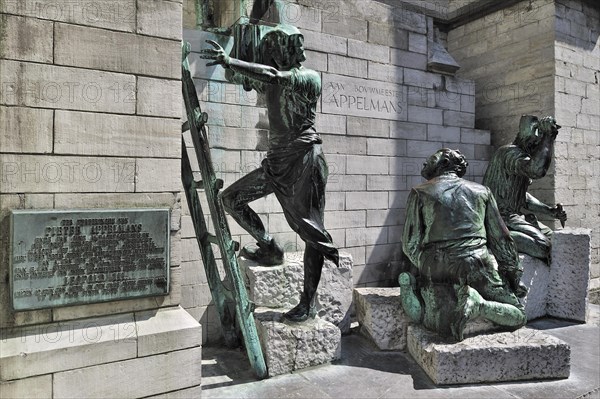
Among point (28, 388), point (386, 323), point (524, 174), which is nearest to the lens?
point (28, 388)

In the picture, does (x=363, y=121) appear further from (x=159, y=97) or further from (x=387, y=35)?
(x=159, y=97)

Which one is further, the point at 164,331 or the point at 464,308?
the point at 464,308

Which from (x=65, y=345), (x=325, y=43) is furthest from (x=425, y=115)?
(x=65, y=345)

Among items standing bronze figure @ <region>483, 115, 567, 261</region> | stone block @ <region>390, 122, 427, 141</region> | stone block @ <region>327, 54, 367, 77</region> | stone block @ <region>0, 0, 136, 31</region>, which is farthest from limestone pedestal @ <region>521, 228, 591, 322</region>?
stone block @ <region>0, 0, 136, 31</region>

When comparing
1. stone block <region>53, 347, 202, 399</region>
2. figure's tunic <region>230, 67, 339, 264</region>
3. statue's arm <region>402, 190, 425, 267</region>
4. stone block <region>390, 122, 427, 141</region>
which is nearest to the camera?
stone block <region>53, 347, 202, 399</region>

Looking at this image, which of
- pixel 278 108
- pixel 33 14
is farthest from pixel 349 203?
pixel 33 14

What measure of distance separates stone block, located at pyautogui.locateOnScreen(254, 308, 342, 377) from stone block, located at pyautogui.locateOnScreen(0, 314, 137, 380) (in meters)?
1.37

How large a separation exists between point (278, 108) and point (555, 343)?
128 inches

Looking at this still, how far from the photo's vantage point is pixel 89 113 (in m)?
2.72

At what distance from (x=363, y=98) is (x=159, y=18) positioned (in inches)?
142

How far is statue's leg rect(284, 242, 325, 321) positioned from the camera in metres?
4.08

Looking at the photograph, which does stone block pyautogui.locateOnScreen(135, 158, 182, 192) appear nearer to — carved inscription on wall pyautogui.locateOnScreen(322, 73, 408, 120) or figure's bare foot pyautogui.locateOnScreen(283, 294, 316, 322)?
figure's bare foot pyautogui.locateOnScreen(283, 294, 316, 322)

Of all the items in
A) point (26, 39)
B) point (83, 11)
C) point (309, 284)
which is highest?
point (83, 11)

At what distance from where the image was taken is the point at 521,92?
7121mm
